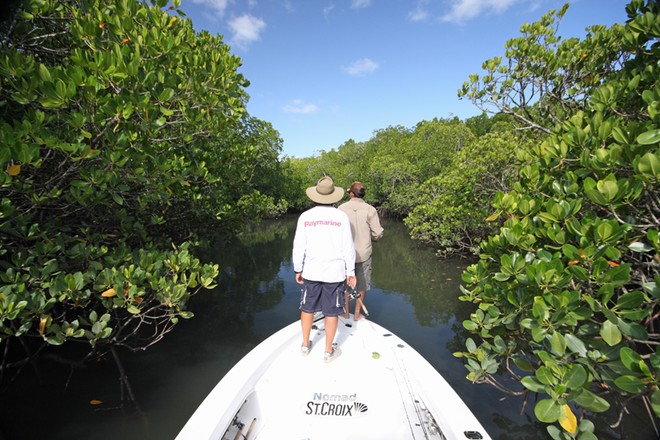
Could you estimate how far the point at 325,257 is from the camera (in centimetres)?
300

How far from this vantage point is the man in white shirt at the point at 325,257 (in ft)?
9.86

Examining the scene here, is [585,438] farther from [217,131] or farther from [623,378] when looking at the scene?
[217,131]

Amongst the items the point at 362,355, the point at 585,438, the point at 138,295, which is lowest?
the point at 362,355

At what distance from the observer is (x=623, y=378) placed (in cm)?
135

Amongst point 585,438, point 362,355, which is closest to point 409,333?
point 362,355

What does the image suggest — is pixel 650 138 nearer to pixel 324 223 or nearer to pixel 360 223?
pixel 324 223

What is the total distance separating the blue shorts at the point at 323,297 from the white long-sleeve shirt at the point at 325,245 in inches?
3.6

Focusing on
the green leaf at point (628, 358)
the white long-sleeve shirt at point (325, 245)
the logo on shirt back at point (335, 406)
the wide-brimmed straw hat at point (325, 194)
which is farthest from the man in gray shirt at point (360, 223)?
the green leaf at point (628, 358)

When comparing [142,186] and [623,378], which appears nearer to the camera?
[623,378]

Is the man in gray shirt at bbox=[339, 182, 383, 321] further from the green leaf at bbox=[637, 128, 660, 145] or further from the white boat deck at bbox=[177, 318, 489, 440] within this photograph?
the green leaf at bbox=[637, 128, 660, 145]

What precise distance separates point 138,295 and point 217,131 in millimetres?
2560

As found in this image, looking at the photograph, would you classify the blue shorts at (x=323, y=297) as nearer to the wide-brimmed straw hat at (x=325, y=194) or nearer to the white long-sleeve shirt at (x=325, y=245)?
the white long-sleeve shirt at (x=325, y=245)

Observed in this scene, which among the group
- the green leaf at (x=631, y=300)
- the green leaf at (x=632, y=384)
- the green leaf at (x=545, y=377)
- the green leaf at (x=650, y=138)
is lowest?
the green leaf at (x=545, y=377)

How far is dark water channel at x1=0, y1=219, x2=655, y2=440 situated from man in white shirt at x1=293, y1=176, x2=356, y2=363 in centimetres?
218
